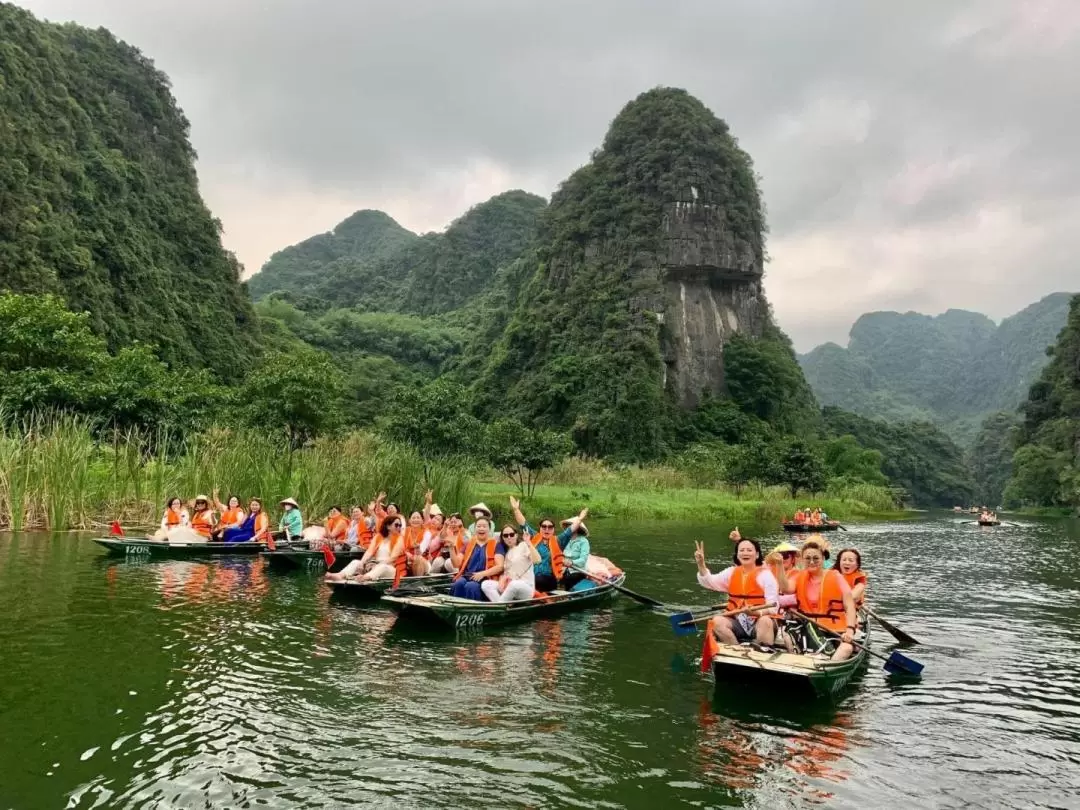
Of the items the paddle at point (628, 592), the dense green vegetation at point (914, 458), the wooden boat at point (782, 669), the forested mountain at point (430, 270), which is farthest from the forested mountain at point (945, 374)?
the wooden boat at point (782, 669)

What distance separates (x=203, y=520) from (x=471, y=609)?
345 inches

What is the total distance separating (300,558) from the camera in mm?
15109

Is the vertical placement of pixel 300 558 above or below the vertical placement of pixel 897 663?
above

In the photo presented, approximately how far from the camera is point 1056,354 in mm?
70375

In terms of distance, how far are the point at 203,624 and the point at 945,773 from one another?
27.6 feet

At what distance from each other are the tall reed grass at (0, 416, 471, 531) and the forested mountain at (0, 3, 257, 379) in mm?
22888

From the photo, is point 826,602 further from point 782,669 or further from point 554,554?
point 554,554

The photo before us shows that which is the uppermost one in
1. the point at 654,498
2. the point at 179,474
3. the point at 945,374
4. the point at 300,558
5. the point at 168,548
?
the point at 945,374

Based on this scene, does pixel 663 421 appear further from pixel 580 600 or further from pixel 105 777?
pixel 105 777

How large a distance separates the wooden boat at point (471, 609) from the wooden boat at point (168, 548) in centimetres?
669

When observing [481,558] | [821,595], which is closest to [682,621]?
[821,595]

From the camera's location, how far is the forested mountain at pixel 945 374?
14988cm

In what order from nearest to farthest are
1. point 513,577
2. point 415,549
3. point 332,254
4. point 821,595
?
point 821,595 → point 513,577 → point 415,549 → point 332,254

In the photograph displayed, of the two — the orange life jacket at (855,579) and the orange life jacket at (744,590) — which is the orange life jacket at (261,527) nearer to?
the orange life jacket at (744,590)
